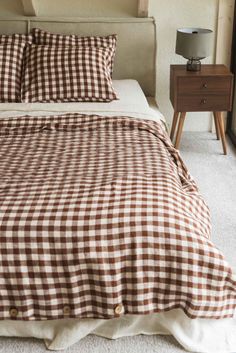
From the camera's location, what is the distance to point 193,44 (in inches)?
131

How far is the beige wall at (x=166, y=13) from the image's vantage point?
3.61 meters

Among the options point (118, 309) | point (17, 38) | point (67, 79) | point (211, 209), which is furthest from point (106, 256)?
point (17, 38)

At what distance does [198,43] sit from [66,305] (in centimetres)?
208

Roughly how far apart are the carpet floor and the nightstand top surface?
0.56 meters

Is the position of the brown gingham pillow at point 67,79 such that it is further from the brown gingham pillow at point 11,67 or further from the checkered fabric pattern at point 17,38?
the checkered fabric pattern at point 17,38

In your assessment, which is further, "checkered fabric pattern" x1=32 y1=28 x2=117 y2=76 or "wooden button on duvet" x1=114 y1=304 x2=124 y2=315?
"checkered fabric pattern" x1=32 y1=28 x2=117 y2=76

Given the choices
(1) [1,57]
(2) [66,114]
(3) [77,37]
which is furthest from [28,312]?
(3) [77,37]

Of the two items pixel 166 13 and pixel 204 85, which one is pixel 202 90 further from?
pixel 166 13

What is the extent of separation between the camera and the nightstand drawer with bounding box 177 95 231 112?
344 centimetres

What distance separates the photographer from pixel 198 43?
3.34 meters

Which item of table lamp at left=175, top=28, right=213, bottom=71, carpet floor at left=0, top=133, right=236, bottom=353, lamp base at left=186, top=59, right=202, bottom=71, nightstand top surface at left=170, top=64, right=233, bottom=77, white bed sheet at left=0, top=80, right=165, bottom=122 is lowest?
carpet floor at left=0, top=133, right=236, bottom=353

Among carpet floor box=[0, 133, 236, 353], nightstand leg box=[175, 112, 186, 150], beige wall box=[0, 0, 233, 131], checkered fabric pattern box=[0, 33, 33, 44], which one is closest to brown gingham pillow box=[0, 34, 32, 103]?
checkered fabric pattern box=[0, 33, 33, 44]

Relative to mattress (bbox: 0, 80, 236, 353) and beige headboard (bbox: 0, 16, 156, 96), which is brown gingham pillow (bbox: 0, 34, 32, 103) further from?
mattress (bbox: 0, 80, 236, 353)

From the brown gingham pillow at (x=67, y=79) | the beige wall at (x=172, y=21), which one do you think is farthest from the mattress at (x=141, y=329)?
the beige wall at (x=172, y=21)
